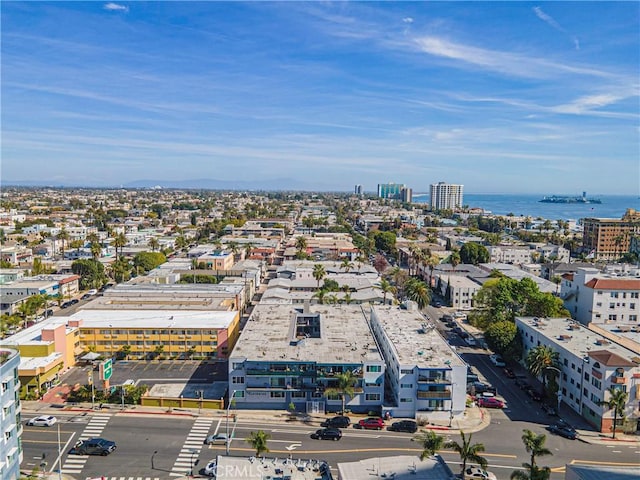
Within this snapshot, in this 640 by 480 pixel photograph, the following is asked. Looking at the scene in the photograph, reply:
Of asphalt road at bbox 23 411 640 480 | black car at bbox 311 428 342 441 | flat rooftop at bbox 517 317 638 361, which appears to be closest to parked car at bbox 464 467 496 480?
asphalt road at bbox 23 411 640 480

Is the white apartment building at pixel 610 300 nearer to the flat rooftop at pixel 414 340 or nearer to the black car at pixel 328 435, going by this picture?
the flat rooftop at pixel 414 340

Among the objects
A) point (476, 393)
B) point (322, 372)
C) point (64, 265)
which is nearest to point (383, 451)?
point (322, 372)

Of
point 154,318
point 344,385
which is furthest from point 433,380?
point 154,318

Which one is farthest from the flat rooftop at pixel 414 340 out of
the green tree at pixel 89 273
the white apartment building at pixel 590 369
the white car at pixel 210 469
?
the green tree at pixel 89 273

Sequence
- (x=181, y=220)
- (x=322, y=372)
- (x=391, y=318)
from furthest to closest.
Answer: (x=181, y=220), (x=391, y=318), (x=322, y=372)

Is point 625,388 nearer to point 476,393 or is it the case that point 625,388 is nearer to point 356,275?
point 476,393

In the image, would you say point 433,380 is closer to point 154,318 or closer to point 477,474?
point 477,474

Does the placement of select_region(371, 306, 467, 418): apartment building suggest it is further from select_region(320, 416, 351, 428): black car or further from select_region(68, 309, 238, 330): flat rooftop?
select_region(68, 309, 238, 330): flat rooftop
